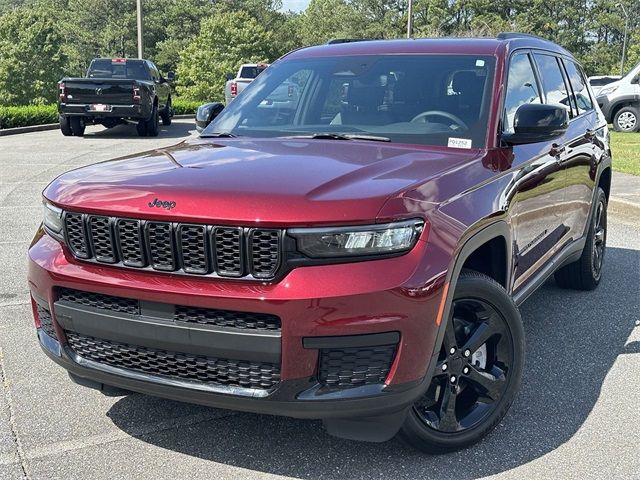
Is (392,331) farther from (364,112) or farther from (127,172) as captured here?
(364,112)

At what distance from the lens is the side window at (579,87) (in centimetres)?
550

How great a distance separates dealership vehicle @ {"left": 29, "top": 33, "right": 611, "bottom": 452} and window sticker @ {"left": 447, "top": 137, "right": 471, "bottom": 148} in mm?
15

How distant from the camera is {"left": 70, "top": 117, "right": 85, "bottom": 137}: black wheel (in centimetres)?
1877

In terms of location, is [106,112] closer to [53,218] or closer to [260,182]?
[53,218]

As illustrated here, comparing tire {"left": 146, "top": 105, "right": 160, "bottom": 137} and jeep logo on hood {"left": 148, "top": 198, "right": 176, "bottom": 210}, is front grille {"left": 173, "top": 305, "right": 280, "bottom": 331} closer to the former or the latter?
jeep logo on hood {"left": 148, "top": 198, "right": 176, "bottom": 210}

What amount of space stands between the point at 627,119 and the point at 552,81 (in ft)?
54.1

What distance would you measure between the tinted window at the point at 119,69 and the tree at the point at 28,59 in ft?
130

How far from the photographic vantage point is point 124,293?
9.50ft

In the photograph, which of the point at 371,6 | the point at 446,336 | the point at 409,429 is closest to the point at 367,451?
the point at 409,429

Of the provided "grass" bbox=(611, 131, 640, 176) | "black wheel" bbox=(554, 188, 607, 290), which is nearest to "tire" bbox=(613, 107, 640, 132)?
"grass" bbox=(611, 131, 640, 176)

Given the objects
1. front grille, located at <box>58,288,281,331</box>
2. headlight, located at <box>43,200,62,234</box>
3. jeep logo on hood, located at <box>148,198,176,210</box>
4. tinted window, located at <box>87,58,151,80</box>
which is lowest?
tinted window, located at <box>87,58,151,80</box>

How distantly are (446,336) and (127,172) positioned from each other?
5.01 feet

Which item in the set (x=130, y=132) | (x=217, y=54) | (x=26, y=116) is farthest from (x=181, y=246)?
(x=217, y=54)

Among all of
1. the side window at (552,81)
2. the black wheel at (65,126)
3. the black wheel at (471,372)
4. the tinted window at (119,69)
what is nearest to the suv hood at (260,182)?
the black wheel at (471,372)
